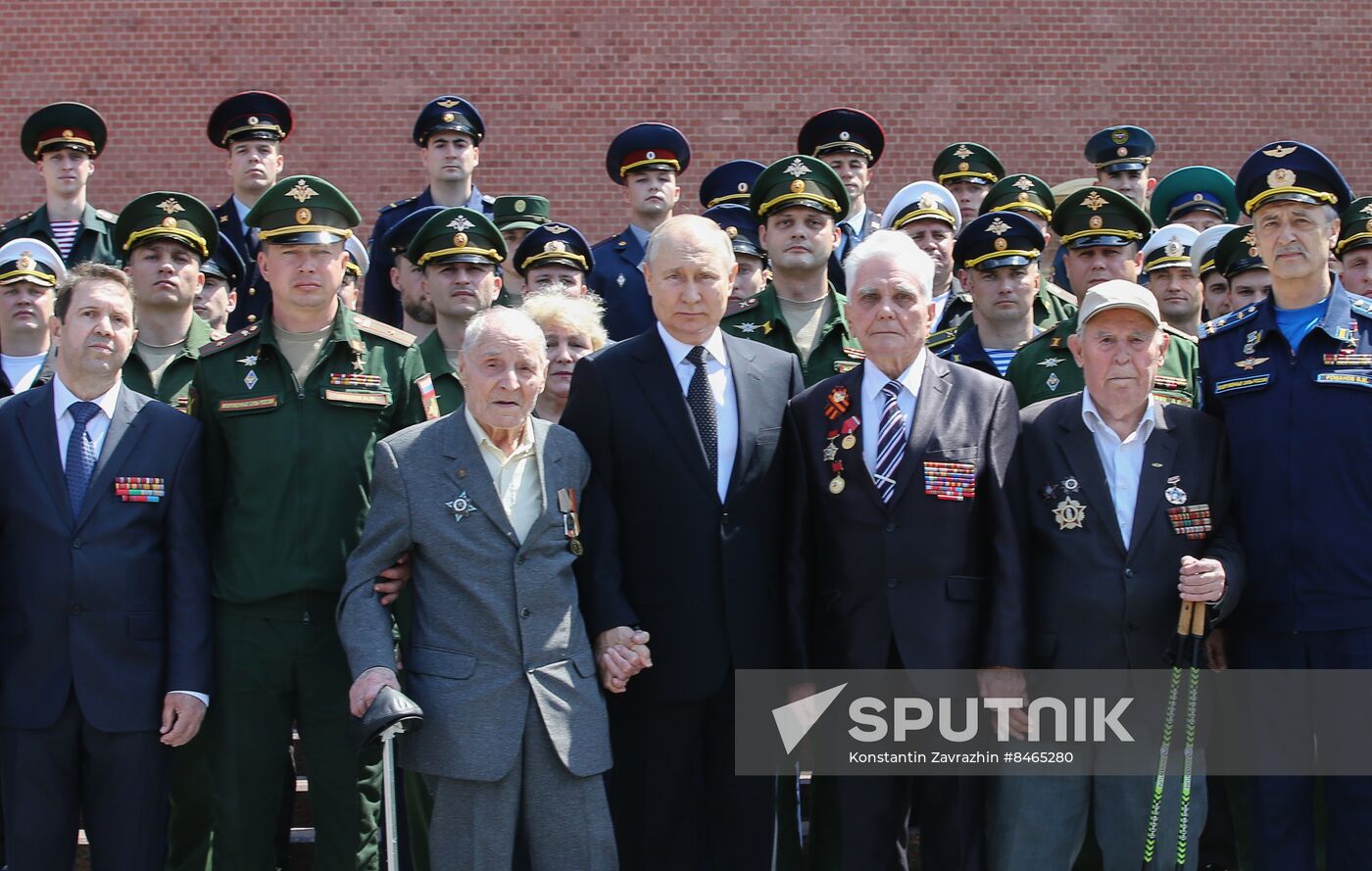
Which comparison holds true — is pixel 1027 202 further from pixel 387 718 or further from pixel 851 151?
pixel 387 718

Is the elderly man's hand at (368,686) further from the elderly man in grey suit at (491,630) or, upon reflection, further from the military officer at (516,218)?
the military officer at (516,218)

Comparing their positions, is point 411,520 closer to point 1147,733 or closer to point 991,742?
point 991,742

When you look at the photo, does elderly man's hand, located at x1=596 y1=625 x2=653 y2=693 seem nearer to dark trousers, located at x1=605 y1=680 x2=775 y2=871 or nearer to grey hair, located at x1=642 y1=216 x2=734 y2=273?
dark trousers, located at x1=605 y1=680 x2=775 y2=871

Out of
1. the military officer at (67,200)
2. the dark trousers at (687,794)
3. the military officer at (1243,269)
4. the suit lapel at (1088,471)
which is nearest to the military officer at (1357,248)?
the military officer at (1243,269)

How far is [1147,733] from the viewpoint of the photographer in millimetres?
4660

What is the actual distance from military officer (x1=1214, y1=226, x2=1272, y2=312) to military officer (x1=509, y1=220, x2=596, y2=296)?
3151 mm

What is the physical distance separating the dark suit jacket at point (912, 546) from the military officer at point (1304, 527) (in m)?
0.93

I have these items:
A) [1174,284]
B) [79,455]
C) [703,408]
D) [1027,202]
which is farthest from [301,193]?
[1174,284]

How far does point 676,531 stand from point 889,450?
2.40 ft

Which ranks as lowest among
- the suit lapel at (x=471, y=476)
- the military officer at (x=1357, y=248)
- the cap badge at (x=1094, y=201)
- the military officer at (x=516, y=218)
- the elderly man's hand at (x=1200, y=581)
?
the elderly man's hand at (x=1200, y=581)

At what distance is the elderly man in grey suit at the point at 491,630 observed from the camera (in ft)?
14.3

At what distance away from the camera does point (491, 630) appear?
14.5 feet

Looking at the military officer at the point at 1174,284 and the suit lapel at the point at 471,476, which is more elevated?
the military officer at the point at 1174,284

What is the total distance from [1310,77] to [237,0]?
9.80m
